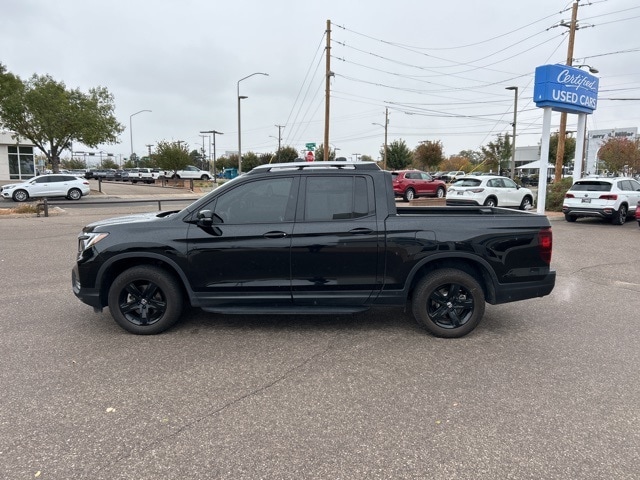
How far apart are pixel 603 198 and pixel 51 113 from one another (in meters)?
31.8

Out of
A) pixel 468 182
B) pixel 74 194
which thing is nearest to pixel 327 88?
pixel 468 182

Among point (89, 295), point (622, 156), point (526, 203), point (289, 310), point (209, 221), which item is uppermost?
point (622, 156)

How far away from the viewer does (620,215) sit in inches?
614

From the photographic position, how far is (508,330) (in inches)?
205

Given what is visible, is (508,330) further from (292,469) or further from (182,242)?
(182,242)

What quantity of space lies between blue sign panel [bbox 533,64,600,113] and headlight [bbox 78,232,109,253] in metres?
17.4

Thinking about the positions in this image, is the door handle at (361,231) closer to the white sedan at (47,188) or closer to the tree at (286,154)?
the white sedan at (47,188)

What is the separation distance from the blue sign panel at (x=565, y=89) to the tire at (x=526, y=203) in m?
3.85

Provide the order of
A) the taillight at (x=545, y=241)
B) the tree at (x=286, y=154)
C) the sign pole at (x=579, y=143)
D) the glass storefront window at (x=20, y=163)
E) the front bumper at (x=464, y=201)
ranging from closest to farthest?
the taillight at (x=545, y=241) < the front bumper at (x=464, y=201) < the sign pole at (x=579, y=143) < the glass storefront window at (x=20, y=163) < the tree at (x=286, y=154)

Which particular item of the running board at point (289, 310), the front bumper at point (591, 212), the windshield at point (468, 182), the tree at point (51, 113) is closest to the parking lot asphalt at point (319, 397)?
the running board at point (289, 310)

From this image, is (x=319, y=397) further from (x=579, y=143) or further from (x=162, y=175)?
Answer: (x=162, y=175)

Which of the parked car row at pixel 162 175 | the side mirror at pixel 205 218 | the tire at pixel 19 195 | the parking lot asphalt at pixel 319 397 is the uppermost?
the parked car row at pixel 162 175

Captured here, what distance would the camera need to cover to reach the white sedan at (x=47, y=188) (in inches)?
1018

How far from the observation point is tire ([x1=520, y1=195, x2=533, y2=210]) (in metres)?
20.5
